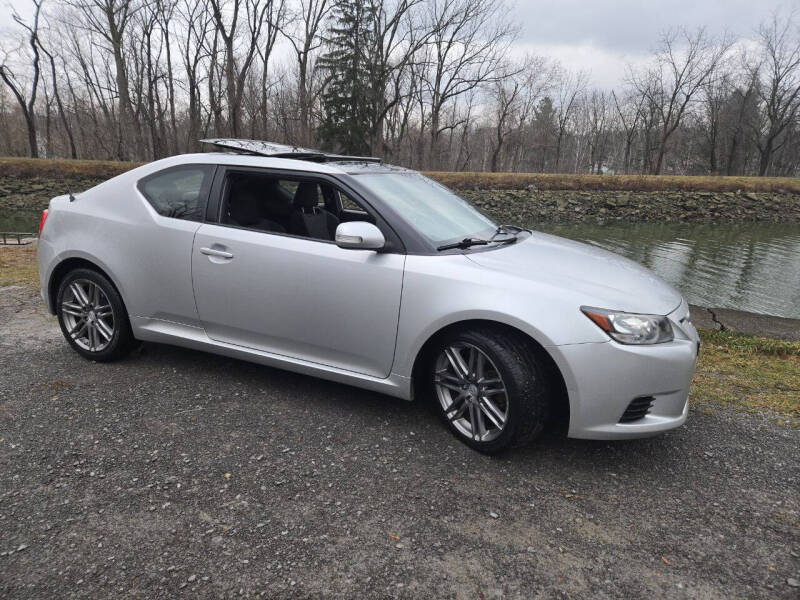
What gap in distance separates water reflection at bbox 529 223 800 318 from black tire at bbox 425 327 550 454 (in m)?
8.34

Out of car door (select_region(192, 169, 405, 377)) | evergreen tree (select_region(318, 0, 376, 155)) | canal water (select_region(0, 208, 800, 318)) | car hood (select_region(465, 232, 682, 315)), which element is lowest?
canal water (select_region(0, 208, 800, 318))

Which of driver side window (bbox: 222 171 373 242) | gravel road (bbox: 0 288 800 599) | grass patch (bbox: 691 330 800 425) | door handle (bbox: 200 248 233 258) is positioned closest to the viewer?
gravel road (bbox: 0 288 800 599)

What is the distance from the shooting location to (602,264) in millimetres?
3299

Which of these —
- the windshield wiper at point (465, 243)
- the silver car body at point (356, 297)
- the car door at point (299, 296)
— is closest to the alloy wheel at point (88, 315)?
the silver car body at point (356, 297)

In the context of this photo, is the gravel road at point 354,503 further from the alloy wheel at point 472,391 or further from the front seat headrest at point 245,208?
the front seat headrest at point 245,208

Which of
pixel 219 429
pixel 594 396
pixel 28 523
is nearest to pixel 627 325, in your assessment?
pixel 594 396

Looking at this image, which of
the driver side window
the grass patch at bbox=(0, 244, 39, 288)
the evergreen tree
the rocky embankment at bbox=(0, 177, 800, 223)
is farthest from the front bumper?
the evergreen tree

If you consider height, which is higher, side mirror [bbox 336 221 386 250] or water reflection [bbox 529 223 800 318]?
side mirror [bbox 336 221 386 250]

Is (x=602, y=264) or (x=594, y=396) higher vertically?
(x=602, y=264)

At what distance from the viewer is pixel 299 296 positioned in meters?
3.26

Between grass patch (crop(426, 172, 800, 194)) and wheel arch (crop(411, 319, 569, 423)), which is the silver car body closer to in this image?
wheel arch (crop(411, 319, 569, 423))

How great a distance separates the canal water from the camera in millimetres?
10414

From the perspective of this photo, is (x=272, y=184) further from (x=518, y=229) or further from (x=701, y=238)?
(x=701, y=238)

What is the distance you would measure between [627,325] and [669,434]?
3.52 feet
